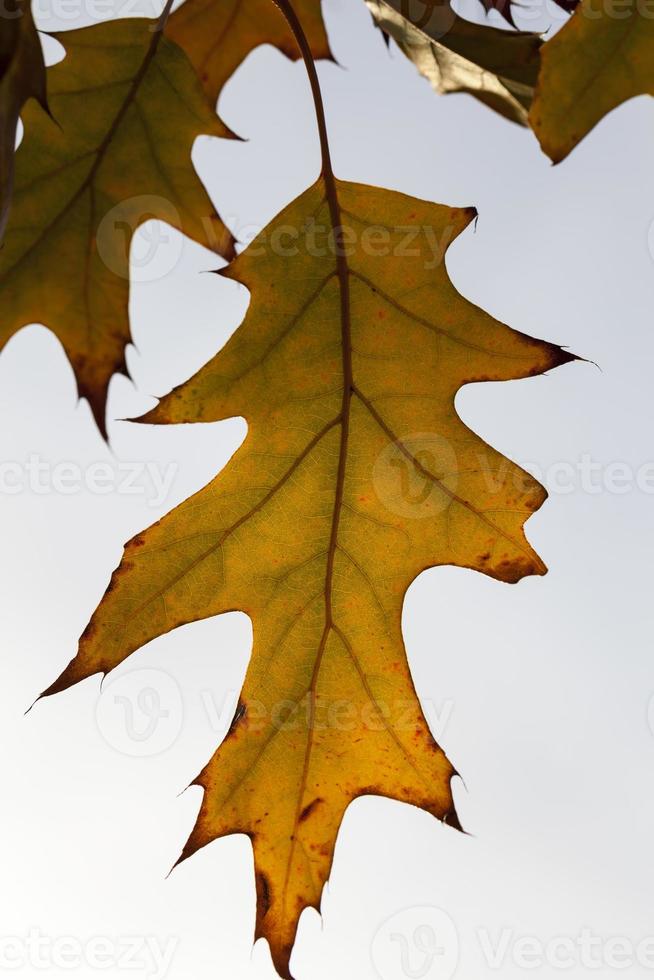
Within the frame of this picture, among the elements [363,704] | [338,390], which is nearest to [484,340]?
[338,390]

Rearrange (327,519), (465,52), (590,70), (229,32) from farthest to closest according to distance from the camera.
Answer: (229,32), (327,519), (465,52), (590,70)

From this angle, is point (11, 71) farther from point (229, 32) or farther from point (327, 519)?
point (229, 32)

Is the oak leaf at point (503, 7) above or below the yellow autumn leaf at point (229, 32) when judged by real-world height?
below

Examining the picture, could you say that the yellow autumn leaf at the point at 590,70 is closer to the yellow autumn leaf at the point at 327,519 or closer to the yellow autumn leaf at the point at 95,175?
the yellow autumn leaf at the point at 327,519

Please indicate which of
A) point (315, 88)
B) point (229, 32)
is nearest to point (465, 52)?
point (315, 88)

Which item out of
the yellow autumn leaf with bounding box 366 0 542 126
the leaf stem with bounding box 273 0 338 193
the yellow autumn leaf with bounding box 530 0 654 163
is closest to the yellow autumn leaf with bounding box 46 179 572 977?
the leaf stem with bounding box 273 0 338 193

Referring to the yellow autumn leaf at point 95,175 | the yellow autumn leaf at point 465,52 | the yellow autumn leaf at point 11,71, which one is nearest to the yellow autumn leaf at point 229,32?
the yellow autumn leaf at point 95,175
